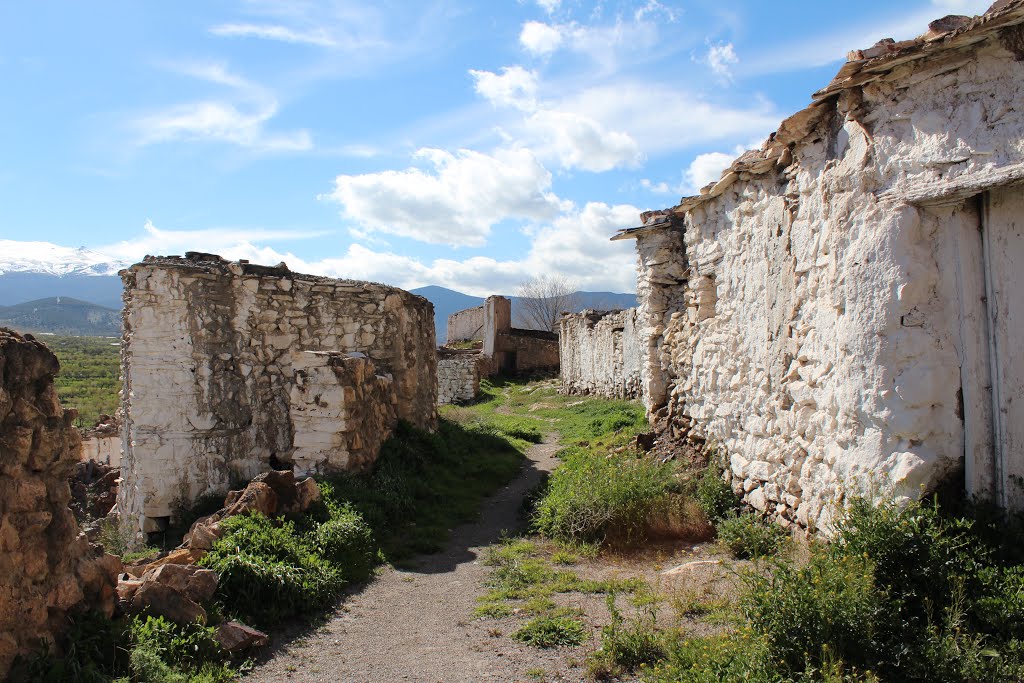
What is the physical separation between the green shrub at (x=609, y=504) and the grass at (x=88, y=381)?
66.2 ft

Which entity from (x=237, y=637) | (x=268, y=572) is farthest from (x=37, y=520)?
(x=268, y=572)

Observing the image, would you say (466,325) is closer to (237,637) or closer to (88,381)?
(88,381)

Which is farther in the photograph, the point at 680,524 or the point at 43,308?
the point at 43,308

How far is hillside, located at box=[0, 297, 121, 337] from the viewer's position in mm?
97688

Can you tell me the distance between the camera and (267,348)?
28.6 ft

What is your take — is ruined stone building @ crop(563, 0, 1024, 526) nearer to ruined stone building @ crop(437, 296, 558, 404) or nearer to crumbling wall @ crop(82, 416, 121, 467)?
crumbling wall @ crop(82, 416, 121, 467)

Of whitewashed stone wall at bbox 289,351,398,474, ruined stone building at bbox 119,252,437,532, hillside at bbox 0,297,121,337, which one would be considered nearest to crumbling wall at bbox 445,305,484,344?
ruined stone building at bbox 119,252,437,532

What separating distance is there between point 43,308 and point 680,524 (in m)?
132

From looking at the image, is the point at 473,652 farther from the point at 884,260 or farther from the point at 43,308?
the point at 43,308

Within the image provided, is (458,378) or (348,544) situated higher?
(458,378)

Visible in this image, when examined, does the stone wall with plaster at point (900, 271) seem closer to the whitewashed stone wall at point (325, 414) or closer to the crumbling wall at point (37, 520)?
the whitewashed stone wall at point (325, 414)

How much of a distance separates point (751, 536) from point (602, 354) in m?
12.5

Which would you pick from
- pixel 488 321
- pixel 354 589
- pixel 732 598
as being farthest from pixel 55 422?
pixel 488 321

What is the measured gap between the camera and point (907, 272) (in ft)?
14.2
